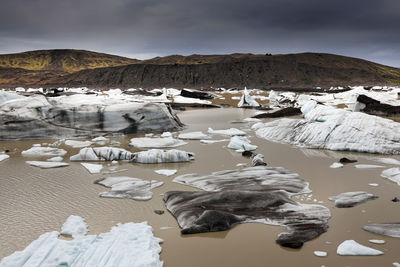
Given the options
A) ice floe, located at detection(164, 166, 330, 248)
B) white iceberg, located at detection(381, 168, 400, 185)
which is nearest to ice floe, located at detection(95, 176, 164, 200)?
ice floe, located at detection(164, 166, 330, 248)

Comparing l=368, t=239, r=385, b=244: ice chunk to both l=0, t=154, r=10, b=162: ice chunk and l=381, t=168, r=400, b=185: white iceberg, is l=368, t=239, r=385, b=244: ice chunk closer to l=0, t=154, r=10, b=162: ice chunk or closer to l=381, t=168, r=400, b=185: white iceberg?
l=381, t=168, r=400, b=185: white iceberg

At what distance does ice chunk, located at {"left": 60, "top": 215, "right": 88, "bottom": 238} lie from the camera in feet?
10.6

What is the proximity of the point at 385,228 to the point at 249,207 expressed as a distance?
1459 millimetres

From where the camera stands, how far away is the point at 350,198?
4.08m

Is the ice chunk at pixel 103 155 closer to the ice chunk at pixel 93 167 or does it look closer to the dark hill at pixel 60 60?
the ice chunk at pixel 93 167

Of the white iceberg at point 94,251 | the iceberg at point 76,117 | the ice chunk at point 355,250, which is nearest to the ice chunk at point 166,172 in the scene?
the white iceberg at point 94,251

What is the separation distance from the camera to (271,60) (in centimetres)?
7575

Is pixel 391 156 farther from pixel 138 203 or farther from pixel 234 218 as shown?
pixel 138 203

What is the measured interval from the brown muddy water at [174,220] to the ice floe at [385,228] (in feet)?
0.25

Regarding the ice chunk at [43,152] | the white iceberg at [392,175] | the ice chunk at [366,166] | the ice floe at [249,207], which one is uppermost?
the white iceberg at [392,175]

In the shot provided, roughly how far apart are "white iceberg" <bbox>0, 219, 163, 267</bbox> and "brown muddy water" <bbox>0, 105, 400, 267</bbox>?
18 centimetres

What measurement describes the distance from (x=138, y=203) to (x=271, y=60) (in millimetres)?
76393

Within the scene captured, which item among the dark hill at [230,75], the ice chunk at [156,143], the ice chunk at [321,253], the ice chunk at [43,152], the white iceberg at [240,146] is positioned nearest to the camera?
the ice chunk at [321,253]

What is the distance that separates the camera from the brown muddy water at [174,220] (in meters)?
2.83
